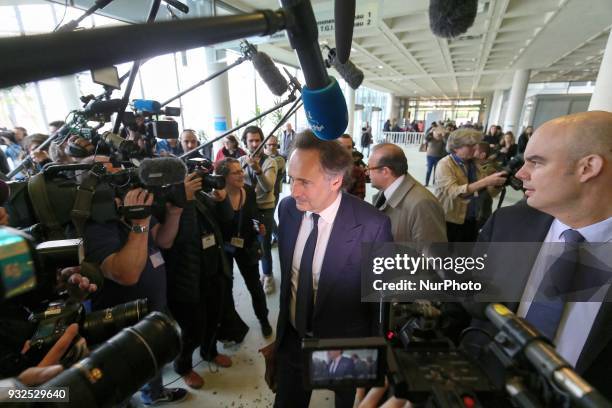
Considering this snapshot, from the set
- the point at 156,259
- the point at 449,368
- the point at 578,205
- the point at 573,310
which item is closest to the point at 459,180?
the point at 578,205

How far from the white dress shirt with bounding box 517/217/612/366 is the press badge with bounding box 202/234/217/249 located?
160 cm

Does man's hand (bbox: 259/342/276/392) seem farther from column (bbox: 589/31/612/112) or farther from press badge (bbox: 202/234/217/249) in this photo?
column (bbox: 589/31/612/112)

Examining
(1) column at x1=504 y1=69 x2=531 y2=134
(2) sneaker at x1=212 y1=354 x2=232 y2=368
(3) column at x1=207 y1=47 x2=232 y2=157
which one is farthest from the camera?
(1) column at x1=504 y1=69 x2=531 y2=134

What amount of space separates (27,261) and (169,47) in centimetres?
30

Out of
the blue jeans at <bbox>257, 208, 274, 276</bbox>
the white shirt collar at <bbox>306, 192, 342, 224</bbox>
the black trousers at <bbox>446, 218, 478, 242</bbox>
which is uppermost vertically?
the white shirt collar at <bbox>306, 192, 342, 224</bbox>

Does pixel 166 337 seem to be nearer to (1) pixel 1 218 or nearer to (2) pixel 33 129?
(1) pixel 1 218

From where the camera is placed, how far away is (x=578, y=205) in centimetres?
89

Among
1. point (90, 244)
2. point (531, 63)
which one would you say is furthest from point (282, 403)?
point (531, 63)

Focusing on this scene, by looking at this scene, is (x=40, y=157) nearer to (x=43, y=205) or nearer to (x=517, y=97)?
(x=43, y=205)

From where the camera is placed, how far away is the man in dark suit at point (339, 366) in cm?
60

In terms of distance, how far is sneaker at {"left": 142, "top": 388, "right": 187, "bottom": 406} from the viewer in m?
1.71

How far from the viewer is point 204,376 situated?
6.32ft

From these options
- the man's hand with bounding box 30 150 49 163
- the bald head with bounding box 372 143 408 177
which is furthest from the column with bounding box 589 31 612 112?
the man's hand with bounding box 30 150 49 163

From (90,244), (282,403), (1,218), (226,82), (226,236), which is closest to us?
(1,218)
